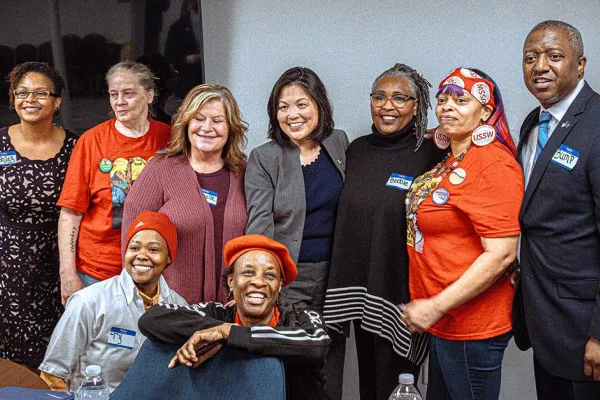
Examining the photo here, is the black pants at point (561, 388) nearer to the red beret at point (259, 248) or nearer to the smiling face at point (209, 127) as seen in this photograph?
the red beret at point (259, 248)

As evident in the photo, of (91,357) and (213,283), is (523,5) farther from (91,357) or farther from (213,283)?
(91,357)

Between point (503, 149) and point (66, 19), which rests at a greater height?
point (66, 19)

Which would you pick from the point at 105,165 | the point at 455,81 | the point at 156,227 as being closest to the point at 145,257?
the point at 156,227

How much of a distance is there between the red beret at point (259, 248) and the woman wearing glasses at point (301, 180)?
55cm

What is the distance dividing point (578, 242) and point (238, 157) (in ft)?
4.81

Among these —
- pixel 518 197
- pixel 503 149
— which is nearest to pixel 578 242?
pixel 518 197

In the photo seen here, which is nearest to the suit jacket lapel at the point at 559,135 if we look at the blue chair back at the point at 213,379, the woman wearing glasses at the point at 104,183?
the blue chair back at the point at 213,379

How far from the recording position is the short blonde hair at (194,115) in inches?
126

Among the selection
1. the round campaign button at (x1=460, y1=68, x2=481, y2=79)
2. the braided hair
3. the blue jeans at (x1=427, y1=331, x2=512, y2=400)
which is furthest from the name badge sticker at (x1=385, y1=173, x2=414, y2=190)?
the blue jeans at (x1=427, y1=331, x2=512, y2=400)

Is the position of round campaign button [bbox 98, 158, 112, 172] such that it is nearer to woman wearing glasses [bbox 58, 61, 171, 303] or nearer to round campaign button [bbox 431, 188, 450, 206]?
woman wearing glasses [bbox 58, 61, 171, 303]

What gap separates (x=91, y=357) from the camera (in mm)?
2779

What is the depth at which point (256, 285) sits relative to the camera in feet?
8.20

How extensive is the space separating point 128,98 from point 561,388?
2181 millimetres

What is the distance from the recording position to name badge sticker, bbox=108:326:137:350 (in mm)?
2793
